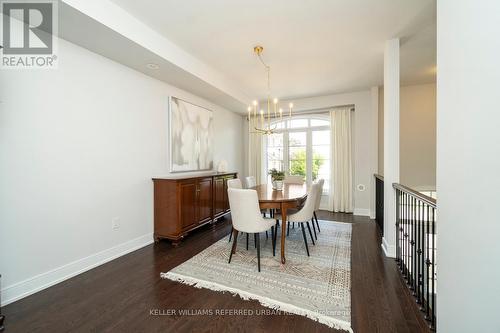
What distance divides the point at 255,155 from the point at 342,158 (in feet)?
7.18

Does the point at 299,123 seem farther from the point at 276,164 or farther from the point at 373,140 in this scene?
Answer: the point at 373,140

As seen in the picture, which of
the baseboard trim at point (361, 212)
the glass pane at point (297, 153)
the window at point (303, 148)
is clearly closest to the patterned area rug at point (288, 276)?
the baseboard trim at point (361, 212)

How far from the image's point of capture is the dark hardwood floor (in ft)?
5.22

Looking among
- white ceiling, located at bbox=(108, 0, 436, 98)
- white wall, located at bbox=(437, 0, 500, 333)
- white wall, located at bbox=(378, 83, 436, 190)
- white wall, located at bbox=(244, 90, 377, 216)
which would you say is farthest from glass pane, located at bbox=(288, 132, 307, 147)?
white wall, located at bbox=(437, 0, 500, 333)

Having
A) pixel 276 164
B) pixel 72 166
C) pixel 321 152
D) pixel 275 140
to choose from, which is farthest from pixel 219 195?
pixel 321 152

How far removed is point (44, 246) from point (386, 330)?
306cm

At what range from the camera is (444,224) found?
102cm

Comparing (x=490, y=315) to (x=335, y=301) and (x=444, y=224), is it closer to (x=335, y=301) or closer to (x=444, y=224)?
(x=444, y=224)

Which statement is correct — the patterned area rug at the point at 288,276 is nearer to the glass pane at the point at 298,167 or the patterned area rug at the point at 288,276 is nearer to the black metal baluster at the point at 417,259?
the black metal baluster at the point at 417,259

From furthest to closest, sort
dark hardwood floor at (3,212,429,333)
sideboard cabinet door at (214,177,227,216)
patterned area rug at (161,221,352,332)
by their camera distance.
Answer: sideboard cabinet door at (214,177,227,216), patterned area rug at (161,221,352,332), dark hardwood floor at (3,212,429,333)

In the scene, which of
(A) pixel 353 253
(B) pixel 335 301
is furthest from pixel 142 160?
(A) pixel 353 253
